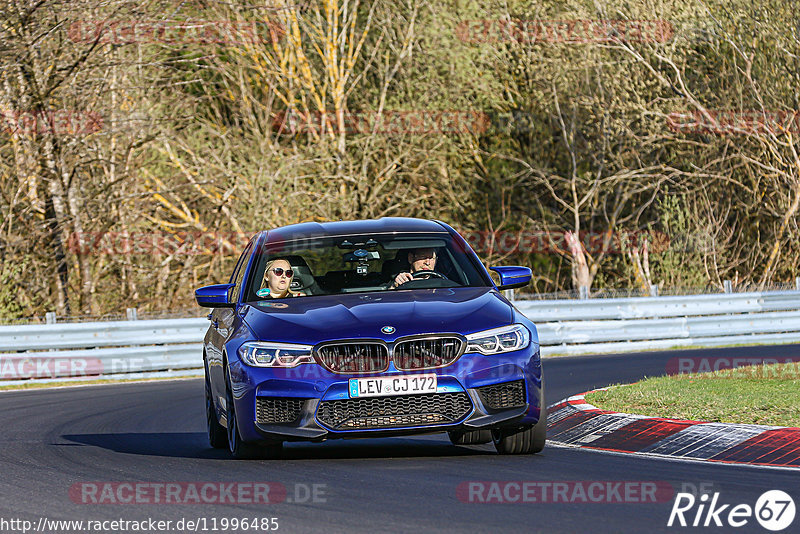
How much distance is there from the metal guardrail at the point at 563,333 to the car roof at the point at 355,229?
10909 millimetres

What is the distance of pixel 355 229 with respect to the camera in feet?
34.2

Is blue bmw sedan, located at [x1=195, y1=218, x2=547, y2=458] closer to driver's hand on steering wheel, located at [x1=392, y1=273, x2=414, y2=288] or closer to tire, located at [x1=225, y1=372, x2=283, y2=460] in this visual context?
tire, located at [x1=225, y1=372, x2=283, y2=460]

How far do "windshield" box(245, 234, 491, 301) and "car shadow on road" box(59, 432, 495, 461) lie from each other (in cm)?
115

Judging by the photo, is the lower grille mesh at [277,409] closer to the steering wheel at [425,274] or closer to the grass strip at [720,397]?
the steering wheel at [425,274]

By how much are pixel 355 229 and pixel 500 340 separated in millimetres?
2129

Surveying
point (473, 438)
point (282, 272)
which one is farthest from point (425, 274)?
point (473, 438)

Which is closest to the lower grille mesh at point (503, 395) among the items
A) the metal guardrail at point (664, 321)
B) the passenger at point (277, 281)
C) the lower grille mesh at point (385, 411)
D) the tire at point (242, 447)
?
the lower grille mesh at point (385, 411)

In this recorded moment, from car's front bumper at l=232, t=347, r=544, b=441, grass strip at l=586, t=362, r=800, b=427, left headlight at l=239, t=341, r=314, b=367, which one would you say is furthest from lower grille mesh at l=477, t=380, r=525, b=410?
grass strip at l=586, t=362, r=800, b=427

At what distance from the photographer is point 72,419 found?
1402 cm

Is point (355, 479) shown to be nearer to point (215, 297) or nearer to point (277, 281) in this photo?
point (277, 281)

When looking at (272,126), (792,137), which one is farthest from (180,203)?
(792,137)

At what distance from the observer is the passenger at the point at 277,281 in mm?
9938

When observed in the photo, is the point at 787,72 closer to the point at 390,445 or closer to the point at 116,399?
the point at 116,399

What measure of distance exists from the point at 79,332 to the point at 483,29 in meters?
17.3
